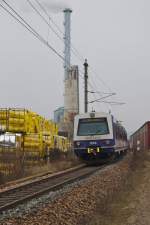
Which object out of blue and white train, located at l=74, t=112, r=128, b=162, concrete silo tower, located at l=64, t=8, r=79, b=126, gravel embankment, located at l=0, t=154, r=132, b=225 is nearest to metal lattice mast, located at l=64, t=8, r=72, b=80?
concrete silo tower, located at l=64, t=8, r=79, b=126

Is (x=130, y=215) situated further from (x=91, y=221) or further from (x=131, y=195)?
(x=131, y=195)

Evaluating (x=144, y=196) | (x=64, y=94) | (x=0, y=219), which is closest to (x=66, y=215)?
(x=0, y=219)

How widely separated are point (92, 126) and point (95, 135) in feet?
2.14

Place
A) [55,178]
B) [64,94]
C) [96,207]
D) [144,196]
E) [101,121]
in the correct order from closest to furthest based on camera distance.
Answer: [96,207] < [144,196] < [55,178] < [101,121] < [64,94]

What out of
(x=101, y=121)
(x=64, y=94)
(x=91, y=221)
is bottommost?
(x=91, y=221)

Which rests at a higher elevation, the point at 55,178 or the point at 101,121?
the point at 101,121

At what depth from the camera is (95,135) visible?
29.6 meters

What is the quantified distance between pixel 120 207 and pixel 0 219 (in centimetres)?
301

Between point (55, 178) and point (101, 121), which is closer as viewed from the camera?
point (55, 178)

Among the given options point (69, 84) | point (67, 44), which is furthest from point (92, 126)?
point (67, 44)

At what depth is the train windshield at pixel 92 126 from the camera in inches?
1173

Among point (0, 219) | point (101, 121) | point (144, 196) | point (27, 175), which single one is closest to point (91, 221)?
point (0, 219)

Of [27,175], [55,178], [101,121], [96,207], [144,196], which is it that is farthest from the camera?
[101,121]

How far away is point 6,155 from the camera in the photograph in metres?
22.3
